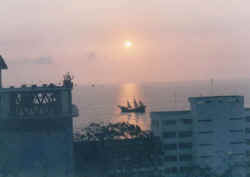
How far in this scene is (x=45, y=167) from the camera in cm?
1040

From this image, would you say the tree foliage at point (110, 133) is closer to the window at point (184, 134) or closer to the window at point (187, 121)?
the window at point (184, 134)

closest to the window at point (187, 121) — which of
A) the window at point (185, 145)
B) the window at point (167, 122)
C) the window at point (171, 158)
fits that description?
the window at point (167, 122)

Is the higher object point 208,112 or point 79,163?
point 208,112

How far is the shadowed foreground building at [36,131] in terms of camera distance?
10.4 meters

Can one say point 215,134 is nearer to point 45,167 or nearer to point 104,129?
point 104,129

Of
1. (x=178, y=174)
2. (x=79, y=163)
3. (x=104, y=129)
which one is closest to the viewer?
(x=79, y=163)

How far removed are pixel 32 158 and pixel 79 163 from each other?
8.79ft

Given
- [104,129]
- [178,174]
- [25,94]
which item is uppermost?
[25,94]

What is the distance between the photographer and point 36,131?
10523 millimetres

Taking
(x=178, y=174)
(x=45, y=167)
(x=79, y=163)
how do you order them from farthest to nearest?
(x=178, y=174)
(x=79, y=163)
(x=45, y=167)

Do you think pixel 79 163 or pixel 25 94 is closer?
pixel 25 94

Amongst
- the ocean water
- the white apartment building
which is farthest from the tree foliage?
the ocean water

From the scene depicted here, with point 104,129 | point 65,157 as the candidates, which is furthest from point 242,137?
point 65,157

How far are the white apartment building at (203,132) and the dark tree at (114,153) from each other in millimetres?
3985
